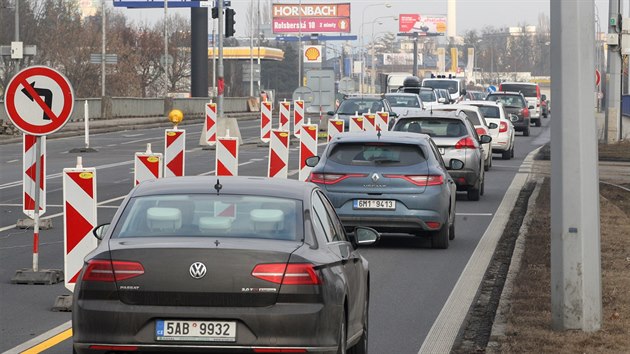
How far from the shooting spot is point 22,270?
46.6 feet

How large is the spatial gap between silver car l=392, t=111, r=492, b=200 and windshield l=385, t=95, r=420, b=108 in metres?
24.5

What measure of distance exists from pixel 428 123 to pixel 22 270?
41.7ft

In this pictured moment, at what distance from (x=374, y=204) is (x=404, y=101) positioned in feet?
111

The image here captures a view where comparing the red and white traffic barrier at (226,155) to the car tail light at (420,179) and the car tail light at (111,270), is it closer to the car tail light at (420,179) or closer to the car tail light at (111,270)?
the car tail light at (420,179)

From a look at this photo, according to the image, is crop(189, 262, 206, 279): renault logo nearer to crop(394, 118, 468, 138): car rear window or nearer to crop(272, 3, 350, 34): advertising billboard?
crop(394, 118, 468, 138): car rear window

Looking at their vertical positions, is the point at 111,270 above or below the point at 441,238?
above

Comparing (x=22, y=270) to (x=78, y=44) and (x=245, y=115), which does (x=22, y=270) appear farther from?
(x=78, y=44)

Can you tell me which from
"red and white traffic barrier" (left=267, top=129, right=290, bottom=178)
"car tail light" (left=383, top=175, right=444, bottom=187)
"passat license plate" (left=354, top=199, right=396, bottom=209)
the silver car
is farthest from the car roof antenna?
Result: the silver car

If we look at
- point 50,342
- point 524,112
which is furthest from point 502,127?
point 50,342

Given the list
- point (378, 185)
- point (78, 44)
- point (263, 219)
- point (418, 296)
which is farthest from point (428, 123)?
point (78, 44)

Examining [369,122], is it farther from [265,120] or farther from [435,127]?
[435,127]

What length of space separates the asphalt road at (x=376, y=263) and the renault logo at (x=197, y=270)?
286 cm

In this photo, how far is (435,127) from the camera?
85.0 feet

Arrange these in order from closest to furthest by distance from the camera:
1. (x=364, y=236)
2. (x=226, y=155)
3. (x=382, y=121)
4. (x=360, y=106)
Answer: (x=364, y=236) → (x=226, y=155) → (x=382, y=121) → (x=360, y=106)
